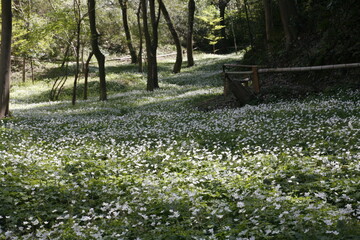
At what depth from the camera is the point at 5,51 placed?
53.1 feet

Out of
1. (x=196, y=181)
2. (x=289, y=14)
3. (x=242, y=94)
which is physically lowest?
(x=196, y=181)

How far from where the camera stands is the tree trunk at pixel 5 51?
15.9 metres

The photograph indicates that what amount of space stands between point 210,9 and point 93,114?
145 ft

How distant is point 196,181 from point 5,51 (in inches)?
505

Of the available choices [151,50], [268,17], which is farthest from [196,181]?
[151,50]

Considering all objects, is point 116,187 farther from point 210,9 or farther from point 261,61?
point 210,9

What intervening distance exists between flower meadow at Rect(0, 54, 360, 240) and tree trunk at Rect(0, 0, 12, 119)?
12.0 feet

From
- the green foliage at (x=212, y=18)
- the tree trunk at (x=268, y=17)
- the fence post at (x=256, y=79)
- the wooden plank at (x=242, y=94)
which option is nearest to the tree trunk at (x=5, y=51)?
the wooden plank at (x=242, y=94)

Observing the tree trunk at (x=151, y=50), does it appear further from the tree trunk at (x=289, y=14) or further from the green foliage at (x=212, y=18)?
the green foliage at (x=212, y=18)

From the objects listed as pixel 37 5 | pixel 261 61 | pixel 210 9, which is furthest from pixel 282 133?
pixel 210 9

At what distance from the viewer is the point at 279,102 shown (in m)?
16.9

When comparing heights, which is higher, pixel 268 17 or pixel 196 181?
pixel 268 17

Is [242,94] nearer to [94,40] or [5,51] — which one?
[5,51]

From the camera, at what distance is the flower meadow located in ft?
16.5
